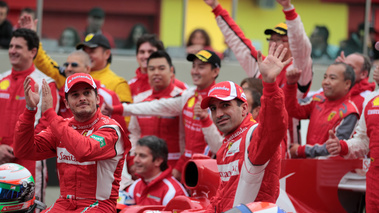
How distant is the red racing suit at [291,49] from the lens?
6434 millimetres

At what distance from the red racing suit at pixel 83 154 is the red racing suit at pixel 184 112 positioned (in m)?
1.61

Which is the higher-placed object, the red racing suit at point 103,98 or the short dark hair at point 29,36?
the short dark hair at point 29,36

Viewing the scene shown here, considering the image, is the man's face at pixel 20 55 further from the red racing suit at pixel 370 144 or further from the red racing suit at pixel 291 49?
the red racing suit at pixel 370 144

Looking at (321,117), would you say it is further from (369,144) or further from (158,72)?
(158,72)

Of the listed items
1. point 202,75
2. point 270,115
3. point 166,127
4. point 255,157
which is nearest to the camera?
point 270,115

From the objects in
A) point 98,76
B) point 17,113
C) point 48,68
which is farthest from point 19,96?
point 98,76

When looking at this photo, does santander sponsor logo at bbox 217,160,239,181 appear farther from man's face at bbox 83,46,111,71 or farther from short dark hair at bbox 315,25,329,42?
short dark hair at bbox 315,25,329,42

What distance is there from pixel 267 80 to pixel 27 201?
2157 millimetres

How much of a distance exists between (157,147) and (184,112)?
55 cm

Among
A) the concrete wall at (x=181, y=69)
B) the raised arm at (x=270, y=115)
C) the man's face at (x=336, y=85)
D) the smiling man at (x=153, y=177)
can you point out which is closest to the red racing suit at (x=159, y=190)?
the smiling man at (x=153, y=177)

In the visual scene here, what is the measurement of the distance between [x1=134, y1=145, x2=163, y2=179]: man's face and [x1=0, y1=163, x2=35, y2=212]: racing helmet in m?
1.80

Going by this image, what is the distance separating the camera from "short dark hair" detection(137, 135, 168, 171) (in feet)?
21.5

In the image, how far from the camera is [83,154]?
15.2 ft

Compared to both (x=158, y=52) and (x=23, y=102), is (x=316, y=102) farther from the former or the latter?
(x=23, y=102)
